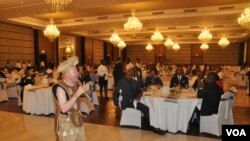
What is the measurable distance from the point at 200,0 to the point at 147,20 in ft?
10.8

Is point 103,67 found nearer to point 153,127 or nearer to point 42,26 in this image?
point 153,127

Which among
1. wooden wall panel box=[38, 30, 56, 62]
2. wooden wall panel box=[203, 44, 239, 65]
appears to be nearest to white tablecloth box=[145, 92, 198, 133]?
wooden wall panel box=[38, 30, 56, 62]

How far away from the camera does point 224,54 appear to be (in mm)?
25438

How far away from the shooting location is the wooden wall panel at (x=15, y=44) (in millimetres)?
12844

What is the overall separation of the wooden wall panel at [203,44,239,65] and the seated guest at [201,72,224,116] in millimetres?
23157

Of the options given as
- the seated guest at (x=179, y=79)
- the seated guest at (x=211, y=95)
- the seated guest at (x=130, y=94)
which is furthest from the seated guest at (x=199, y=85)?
the seated guest at (x=130, y=94)


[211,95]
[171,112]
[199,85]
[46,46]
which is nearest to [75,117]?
[171,112]

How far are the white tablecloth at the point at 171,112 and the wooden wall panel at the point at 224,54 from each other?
23.2m

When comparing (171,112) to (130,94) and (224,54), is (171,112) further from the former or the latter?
(224,54)

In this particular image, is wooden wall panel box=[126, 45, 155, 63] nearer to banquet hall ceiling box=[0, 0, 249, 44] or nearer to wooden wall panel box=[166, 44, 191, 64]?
wooden wall panel box=[166, 44, 191, 64]

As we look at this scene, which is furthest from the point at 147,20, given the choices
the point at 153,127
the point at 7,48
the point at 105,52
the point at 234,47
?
the point at 234,47

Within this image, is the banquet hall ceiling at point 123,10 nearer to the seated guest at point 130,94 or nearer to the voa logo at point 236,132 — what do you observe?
the seated guest at point 130,94

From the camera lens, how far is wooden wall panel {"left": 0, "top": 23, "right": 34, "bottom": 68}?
12844 millimetres

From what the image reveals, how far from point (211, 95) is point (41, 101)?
454 cm
